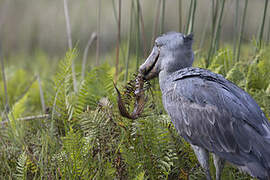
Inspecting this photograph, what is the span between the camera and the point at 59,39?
231 inches

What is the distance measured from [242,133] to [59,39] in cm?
478

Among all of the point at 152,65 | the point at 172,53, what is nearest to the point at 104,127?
the point at 152,65

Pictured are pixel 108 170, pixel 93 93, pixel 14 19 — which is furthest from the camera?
pixel 14 19

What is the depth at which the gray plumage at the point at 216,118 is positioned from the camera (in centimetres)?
148

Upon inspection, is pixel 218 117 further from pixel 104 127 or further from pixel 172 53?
pixel 104 127

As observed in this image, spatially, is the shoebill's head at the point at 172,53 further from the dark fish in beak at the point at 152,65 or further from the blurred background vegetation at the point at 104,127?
the blurred background vegetation at the point at 104,127

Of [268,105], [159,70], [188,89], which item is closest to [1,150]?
[159,70]

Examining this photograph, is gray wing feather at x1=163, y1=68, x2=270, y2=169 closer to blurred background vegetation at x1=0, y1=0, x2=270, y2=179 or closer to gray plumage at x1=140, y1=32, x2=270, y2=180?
gray plumage at x1=140, y1=32, x2=270, y2=180

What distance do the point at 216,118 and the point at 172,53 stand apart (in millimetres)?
411

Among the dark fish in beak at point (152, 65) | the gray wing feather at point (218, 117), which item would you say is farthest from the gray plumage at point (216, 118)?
the dark fish in beak at point (152, 65)

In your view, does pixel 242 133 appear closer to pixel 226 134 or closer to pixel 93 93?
pixel 226 134

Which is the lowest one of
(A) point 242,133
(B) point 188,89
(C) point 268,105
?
(C) point 268,105

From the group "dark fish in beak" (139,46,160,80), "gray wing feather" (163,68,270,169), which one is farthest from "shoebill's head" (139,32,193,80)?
"gray wing feather" (163,68,270,169)

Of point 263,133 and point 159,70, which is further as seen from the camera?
point 159,70
